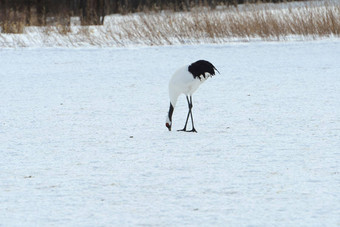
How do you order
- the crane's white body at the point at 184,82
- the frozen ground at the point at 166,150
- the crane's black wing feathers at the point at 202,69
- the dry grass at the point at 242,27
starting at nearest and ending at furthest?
1. the frozen ground at the point at 166,150
2. the crane's black wing feathers at the point at 202,69
3. the crane's white body at the point at 184,82
4. the dry grass at the point at 242,27

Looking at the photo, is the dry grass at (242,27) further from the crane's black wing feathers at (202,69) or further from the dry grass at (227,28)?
the crane's black wing feathers at (202,69)

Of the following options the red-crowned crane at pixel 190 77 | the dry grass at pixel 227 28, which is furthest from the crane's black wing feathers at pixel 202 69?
the dry grass at pixel 227 28

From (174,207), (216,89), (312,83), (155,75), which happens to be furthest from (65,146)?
(155,75)

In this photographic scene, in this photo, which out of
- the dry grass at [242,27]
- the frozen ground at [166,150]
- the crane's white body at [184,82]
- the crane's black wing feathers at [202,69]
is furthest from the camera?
the dry grass at [242,27]

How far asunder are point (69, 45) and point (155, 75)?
5.89 meters

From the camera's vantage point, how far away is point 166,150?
570 cm

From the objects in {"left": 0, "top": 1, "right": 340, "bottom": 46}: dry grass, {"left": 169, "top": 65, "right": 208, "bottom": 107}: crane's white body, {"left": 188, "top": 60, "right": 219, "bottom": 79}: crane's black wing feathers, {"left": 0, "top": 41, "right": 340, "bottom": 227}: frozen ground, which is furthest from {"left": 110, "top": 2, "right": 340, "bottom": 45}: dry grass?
{"left": 188, "top": 60, "right": 219, "bottom": 79}: crane's black wing feathers

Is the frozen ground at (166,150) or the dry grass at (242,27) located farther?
the dry grass at (242,27)

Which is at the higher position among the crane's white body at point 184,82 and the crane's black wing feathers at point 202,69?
the crane's black wing feathers at point 202,69

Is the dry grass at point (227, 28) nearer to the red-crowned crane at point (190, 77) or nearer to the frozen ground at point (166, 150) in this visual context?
the frozen ground at point (166, 150)

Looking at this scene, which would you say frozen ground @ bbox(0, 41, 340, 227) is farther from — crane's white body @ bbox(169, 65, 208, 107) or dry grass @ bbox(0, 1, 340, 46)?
dry grass @ bbox(0, 1, 340, 46)

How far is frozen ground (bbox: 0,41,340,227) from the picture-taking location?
3.84 meters

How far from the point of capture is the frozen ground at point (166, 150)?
3.84 m

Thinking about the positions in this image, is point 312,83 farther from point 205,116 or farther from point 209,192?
point 209,192
